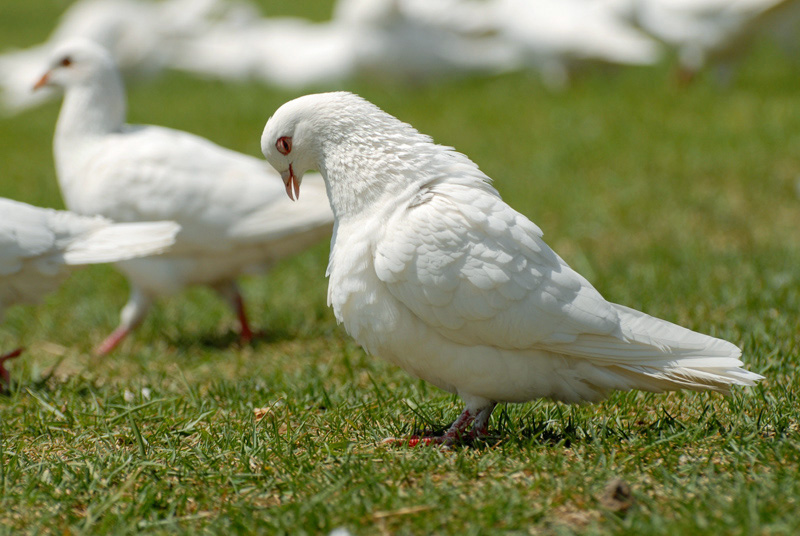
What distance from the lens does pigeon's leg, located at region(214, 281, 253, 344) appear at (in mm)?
5215

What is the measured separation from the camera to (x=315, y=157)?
3.29 meters

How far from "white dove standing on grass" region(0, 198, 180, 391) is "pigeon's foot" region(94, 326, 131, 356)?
748 millimetres

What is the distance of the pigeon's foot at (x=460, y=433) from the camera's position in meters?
3.04

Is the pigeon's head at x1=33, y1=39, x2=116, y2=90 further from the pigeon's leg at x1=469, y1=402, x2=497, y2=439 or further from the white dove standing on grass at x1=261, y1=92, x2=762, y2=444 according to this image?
the pigeon's leg at x1=469, y1=402, x2=497, y2=439

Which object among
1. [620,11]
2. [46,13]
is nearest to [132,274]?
[620,11]

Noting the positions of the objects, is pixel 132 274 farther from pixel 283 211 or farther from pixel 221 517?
pixel 221 517

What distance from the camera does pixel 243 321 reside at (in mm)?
5219

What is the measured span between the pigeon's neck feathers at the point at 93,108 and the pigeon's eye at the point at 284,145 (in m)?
2.39

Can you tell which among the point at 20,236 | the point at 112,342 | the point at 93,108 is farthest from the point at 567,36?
the point at 20,236

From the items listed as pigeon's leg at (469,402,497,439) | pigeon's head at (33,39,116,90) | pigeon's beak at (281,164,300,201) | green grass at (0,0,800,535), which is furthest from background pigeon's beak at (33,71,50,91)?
pigeon's leg at (469,402,497,439)

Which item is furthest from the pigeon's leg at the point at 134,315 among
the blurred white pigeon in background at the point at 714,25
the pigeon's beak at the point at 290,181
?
the blurred white pigeon in background at the point at 714,25

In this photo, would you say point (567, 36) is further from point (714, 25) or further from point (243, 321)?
point (243, 321)

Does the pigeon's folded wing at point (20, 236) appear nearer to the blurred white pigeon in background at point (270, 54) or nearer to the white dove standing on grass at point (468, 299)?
the white dove standing on grass at point (468, 299)

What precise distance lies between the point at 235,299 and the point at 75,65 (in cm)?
167
